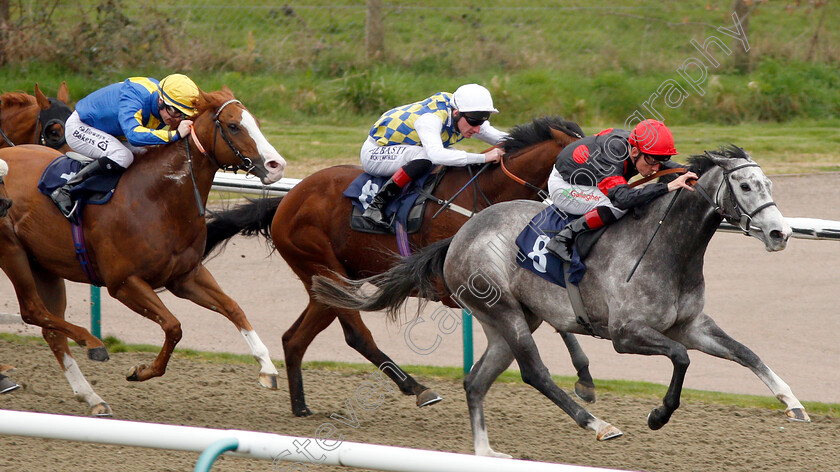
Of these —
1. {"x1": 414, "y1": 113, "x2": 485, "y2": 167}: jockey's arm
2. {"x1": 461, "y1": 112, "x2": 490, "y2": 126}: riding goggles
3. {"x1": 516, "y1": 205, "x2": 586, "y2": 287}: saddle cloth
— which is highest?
{"x1": 461, "y1": 112, "x2": 490, "y2": 126}: riding goggles

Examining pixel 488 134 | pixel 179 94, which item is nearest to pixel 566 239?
pixel 488 134

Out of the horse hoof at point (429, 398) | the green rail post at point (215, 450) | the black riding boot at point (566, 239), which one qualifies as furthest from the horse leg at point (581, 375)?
the green rail post at point (215, 450)

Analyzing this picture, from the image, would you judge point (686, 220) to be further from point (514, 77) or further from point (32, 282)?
point (514, 77)

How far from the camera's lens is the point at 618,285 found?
14.1 feet

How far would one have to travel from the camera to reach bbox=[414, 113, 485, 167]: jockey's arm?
17.3ft

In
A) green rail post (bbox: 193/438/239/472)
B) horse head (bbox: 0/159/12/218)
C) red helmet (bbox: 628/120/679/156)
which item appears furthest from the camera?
horse head (bbox: 0/159/12/218)

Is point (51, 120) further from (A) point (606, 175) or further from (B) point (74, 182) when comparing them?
(A) point (606, 175)

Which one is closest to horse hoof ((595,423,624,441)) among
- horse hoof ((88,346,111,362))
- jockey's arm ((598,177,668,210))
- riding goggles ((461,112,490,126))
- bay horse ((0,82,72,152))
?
jockey's arm ((598,177,668,210))

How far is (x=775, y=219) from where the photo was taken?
152 inches

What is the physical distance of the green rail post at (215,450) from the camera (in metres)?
2.31

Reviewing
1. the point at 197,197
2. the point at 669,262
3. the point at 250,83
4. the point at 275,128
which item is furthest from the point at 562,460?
the point at 250,83

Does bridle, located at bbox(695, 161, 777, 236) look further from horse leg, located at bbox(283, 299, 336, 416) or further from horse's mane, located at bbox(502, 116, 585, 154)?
horse leg, located at bbox(283, 299, 336, 416)

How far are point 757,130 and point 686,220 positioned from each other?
8016 millimetres

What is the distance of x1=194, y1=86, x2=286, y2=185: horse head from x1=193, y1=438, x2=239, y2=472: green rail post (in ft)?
9.24
